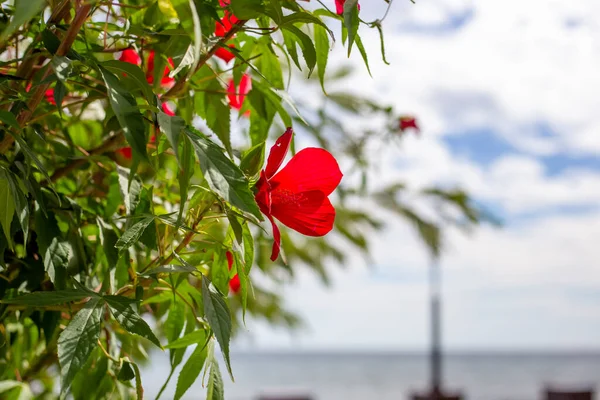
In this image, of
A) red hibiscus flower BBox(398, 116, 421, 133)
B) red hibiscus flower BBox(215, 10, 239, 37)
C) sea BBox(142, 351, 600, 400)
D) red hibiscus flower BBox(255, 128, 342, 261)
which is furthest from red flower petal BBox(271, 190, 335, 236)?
sea BBox(142, 351, 600, 400)

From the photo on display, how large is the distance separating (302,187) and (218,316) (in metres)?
0.10

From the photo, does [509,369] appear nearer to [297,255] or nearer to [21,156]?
[297,255]

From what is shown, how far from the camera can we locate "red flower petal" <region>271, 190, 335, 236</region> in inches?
14.6

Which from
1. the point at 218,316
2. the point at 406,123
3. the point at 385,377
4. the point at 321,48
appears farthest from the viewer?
the point at 385,377

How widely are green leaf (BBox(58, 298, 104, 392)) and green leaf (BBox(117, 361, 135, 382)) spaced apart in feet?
0.23

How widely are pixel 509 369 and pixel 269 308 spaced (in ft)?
88.4

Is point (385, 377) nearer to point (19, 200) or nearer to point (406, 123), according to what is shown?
point (406, 123)

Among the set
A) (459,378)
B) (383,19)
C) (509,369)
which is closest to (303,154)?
(383,19)

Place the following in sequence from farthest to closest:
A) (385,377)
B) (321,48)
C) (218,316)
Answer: (385,377) → (321,48) → (218,316)

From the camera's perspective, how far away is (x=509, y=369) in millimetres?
28406

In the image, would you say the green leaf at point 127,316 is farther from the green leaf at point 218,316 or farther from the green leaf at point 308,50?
the green leaf at point 308,50

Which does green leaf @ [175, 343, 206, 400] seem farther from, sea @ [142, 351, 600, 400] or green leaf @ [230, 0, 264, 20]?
sea @ [142, 351, 600, 400]

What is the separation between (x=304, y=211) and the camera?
375 mm

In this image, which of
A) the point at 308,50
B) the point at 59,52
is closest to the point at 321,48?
the point at 308,50
